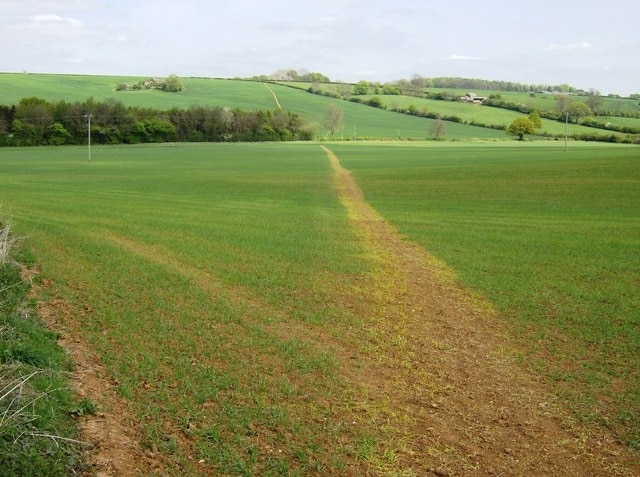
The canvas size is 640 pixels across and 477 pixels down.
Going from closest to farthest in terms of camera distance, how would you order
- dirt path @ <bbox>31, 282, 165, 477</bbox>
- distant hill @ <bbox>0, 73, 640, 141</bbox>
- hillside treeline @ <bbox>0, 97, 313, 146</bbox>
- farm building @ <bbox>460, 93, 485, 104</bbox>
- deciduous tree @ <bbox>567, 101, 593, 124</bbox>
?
dirt path @ <bbox>31, 282, 165, 477</bbox>
hillside treeline @ <bbox>0, 97, 313, 146</bbox>
distant hill @ <bbox>0, 73, 640, 141</bbox>
deciduous tree @ <bbox>567, 101, 593, 124</bbox>
farm building @ <bbox>460, 93, 485, 104</bbox>

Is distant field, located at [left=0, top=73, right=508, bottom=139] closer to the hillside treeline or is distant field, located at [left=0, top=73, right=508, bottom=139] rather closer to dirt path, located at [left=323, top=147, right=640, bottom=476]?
the hillside treeline

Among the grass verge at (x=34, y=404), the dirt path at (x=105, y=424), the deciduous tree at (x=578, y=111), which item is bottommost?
the dirt path at (x=105, y=424)

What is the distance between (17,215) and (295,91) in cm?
13076

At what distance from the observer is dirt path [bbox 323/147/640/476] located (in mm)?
6734

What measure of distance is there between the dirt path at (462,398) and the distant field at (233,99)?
347 feet

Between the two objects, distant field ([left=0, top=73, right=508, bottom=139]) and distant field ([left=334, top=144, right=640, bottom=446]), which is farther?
distant field ([left=0, top=73, right=508, bottom=139])

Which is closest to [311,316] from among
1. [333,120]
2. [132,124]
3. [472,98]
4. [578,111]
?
[132,124]

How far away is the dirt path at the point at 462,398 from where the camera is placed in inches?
265

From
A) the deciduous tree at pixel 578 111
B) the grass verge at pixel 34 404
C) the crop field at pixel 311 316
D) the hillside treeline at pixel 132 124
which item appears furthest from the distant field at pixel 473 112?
the grass verge at pixel 34 404

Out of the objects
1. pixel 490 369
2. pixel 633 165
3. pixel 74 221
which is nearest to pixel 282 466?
pixel 490 369

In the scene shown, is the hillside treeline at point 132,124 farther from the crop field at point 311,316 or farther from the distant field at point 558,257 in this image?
the crop field at point 311,316

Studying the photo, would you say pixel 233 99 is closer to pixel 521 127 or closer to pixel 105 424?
pixel 521 127

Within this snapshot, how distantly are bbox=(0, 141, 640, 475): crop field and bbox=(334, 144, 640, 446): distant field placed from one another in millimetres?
58

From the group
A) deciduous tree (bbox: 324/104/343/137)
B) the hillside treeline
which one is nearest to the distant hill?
deciduous tree (bbox: 324/104/343/137)
